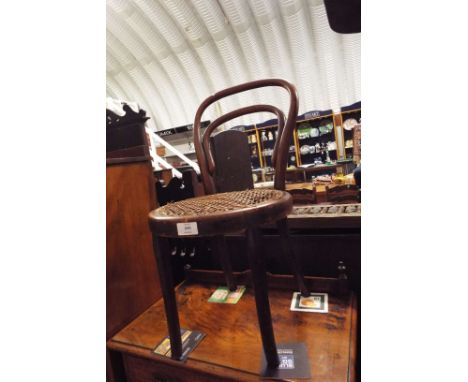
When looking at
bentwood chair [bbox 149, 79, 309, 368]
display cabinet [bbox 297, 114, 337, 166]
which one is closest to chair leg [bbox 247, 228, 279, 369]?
bentwood chair [bbox 149, 79, 309, 368]

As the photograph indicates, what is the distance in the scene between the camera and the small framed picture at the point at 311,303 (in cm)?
105

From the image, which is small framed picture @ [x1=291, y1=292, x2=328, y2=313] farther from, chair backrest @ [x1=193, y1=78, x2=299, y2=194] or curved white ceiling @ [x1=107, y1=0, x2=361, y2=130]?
curved white ceiling @ [x1=107, y1=0, x2=361, y2=130]

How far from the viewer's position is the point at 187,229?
678 millimetres

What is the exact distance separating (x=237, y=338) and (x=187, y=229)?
1.72 feet

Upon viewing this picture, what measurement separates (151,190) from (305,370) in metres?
1.05

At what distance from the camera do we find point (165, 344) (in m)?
0.98

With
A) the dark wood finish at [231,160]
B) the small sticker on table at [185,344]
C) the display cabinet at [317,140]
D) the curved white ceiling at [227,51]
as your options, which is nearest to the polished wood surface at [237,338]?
the small sticker on table at [185,344]

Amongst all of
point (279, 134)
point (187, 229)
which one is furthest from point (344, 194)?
point (187, 229)

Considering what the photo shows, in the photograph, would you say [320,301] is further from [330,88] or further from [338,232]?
[330,88]

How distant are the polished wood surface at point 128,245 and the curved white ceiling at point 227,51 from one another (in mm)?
4878

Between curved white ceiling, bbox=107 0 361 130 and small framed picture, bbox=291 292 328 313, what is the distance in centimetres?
539

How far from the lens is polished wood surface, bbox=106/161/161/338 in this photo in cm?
113
